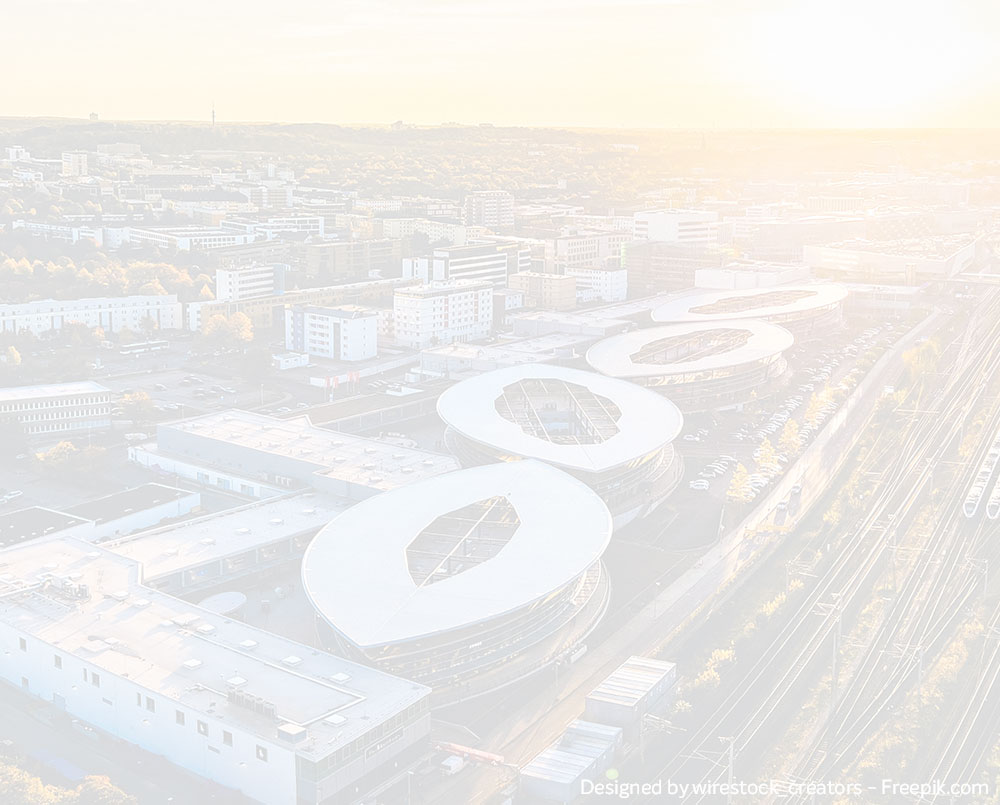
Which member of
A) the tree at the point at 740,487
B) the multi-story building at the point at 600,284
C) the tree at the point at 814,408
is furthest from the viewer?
the multi-story building at the point at 600,284

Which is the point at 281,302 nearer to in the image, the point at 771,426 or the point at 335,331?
the point at 335,331

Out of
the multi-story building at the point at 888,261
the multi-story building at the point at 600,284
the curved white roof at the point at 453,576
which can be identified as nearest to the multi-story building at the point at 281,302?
the multi-story building at the point at 600,284

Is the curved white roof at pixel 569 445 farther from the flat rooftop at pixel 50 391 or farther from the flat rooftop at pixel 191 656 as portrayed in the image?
the flat rooftop at pixel 50 391

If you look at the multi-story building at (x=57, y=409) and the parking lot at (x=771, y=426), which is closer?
the parking lot at (x=771, y=426)

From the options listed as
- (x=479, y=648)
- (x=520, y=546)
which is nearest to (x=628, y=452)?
(x=520, y=546)

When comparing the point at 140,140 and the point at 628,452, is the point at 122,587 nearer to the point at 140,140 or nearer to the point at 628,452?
the point at 628,452
